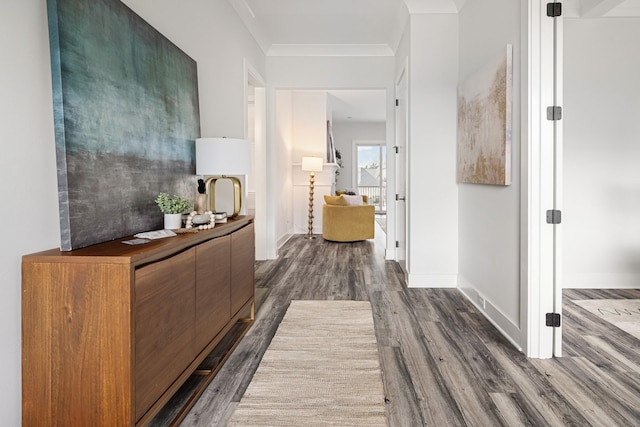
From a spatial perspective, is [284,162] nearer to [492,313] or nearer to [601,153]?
A: [601,153]

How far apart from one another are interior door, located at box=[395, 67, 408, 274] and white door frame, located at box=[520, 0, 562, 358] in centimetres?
203

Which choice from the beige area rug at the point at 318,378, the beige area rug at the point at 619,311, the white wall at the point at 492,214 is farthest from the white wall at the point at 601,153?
the beige area rug at the point at 318,378

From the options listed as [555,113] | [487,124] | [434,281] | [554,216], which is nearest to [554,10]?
[555,113]

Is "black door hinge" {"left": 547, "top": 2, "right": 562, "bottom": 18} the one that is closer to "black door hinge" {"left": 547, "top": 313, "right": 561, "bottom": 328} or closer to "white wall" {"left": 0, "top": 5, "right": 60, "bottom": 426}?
"black door hinge" {"left": 547, "top": 313, "right": 561, "bottom": 328}

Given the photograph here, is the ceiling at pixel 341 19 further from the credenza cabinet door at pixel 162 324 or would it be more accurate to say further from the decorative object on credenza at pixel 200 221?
the credenza cabinet door at pixel 162 324

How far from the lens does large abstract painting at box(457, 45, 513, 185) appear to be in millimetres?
2566

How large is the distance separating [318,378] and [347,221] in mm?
4826

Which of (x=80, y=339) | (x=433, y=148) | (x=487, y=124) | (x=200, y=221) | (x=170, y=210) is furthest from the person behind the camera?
(x=433, y=148)

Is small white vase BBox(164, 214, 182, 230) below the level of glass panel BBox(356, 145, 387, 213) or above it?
below

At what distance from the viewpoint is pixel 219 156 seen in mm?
2414

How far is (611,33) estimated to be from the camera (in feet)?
11.9

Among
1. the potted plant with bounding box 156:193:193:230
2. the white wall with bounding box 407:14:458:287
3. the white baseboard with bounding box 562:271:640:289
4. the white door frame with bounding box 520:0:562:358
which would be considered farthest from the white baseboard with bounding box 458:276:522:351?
the potted plant with bounding box 156:193:193:230

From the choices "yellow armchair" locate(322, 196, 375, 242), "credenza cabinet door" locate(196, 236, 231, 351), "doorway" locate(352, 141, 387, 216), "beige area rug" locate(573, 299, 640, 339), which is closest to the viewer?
"credenza cabinet door" locate(196, 236, 231, 351)

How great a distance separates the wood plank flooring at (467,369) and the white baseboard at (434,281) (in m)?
0.22
